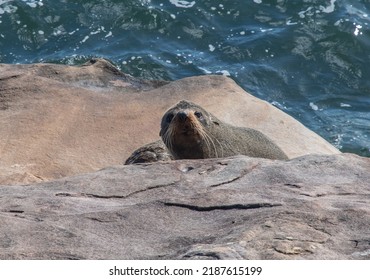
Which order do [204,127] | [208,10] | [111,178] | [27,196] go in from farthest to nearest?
[208,10] → [204,127] → [111,178] → [27,196]

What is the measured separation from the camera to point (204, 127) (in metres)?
7.98

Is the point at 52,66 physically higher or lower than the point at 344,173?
lower

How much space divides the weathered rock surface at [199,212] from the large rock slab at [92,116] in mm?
2229

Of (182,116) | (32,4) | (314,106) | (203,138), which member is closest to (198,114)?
(203,138)

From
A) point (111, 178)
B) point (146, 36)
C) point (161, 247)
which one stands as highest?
point (161, 247)

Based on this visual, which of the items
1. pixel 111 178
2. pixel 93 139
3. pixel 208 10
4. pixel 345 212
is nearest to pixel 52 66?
pixel 93 139

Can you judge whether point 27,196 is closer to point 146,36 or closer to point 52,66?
point 52,66

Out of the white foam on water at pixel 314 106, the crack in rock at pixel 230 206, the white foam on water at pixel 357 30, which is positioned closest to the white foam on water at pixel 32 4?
the white foam on water at pixel 314 106

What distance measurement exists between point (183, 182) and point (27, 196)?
94 cm

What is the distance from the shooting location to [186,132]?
25.4 ft

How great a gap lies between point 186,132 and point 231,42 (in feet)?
17.6

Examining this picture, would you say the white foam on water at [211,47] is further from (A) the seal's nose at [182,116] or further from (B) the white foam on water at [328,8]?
(A) the seal's nose at [182,116]

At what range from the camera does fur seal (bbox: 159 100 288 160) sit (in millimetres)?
7727

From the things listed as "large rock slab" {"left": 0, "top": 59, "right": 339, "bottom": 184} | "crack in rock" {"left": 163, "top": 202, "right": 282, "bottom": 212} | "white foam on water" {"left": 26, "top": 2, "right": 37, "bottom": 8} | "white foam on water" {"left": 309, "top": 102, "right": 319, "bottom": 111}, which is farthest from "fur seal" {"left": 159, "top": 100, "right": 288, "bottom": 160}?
"white foam on water" {"left": 26, "top": 2, "right": 37, "bottom": 8}
